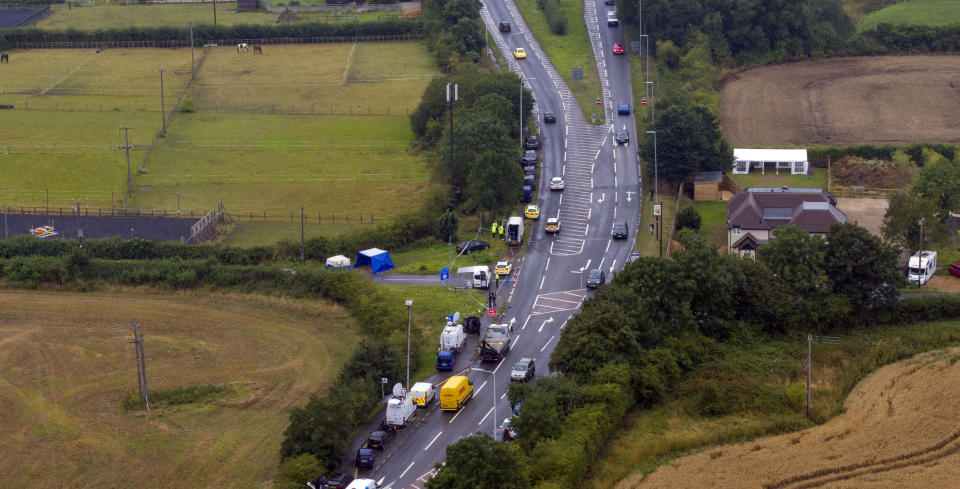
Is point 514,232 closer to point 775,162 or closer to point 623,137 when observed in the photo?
point 623,137

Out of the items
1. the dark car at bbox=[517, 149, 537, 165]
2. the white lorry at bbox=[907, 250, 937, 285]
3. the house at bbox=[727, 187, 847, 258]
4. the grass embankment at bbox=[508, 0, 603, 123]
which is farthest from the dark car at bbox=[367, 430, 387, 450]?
the grass embankment at bbox=[508, 0, 603, 123]

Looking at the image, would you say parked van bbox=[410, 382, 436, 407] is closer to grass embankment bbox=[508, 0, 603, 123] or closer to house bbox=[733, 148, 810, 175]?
house bbox=[733, 148, 810, 175]

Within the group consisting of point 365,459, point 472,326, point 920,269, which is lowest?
point 365,459

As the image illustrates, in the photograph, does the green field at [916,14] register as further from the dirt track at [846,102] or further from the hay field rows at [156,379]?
the hay field rows at [156,379]

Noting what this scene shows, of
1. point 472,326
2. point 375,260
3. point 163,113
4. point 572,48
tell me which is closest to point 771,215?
point 472,326

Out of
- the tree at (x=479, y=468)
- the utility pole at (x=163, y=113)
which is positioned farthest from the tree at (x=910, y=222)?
the utility pole at (x=163, y=113)

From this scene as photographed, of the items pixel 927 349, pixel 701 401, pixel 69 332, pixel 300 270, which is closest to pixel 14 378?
pixel 69 332

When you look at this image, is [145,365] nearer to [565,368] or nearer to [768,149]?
[565,368]
